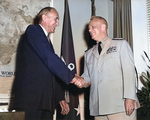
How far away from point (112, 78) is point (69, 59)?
4.69ft

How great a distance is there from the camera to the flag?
3443 mm

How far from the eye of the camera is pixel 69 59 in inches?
139

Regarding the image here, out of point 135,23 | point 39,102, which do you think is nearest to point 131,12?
point 135,23

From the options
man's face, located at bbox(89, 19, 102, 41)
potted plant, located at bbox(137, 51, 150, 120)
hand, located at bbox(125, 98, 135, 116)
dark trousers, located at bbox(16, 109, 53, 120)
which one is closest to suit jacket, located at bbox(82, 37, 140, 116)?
hand, located at bbox(125, 98, 135, 116)

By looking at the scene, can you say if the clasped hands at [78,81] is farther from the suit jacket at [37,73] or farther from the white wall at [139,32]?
the white wall at [139,32]

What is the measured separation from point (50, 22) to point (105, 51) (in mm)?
742

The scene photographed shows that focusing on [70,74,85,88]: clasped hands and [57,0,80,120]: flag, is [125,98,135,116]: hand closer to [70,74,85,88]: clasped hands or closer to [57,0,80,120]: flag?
[70,74,85,88]: clasped hands

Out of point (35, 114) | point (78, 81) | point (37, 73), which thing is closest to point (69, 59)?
point (78, 81)

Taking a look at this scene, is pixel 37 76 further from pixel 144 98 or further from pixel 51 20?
pixel 144 98

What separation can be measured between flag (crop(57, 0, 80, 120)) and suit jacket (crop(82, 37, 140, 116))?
1128 mm

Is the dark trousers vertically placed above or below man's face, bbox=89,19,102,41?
below

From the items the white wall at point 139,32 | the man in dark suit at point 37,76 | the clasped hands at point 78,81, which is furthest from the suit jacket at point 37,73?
the white wall at point 139,32

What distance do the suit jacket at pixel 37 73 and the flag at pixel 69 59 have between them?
119 centimetres

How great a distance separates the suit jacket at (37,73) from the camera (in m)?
2.02
